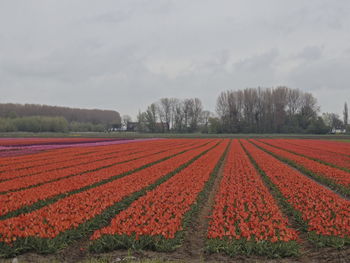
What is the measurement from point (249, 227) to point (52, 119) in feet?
352

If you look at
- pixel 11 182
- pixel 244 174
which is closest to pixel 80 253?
pixel 11 182

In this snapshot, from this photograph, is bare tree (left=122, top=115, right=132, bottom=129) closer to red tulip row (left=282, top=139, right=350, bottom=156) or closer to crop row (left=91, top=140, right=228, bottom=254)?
red tulip row (left=282, top=139, right=350, bottom=156)

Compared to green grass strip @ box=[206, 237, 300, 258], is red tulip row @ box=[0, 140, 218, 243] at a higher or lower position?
higher

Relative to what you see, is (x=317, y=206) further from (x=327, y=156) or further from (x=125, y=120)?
(x=125, y=120)

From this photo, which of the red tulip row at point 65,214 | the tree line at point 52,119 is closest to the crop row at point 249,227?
the red tulip row at point 65,214

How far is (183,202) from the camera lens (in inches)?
377

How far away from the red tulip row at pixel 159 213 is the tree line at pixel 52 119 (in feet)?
301

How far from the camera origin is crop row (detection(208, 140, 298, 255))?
6285 millimetres

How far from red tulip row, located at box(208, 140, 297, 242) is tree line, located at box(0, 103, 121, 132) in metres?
93.5

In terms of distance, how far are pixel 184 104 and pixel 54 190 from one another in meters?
109

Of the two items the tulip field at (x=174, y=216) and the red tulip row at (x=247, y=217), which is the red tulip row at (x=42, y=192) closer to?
the tulip field at (x=174, y=216)

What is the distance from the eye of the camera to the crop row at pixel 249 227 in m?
6.29

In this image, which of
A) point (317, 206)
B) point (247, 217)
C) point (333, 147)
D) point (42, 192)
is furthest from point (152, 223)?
point (333, 147)

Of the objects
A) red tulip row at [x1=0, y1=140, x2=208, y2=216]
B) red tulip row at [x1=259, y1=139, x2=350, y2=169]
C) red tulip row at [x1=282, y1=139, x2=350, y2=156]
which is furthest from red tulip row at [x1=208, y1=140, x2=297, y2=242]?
red tulip row at [x1=282, y1=139, x2=350, y2=156]
